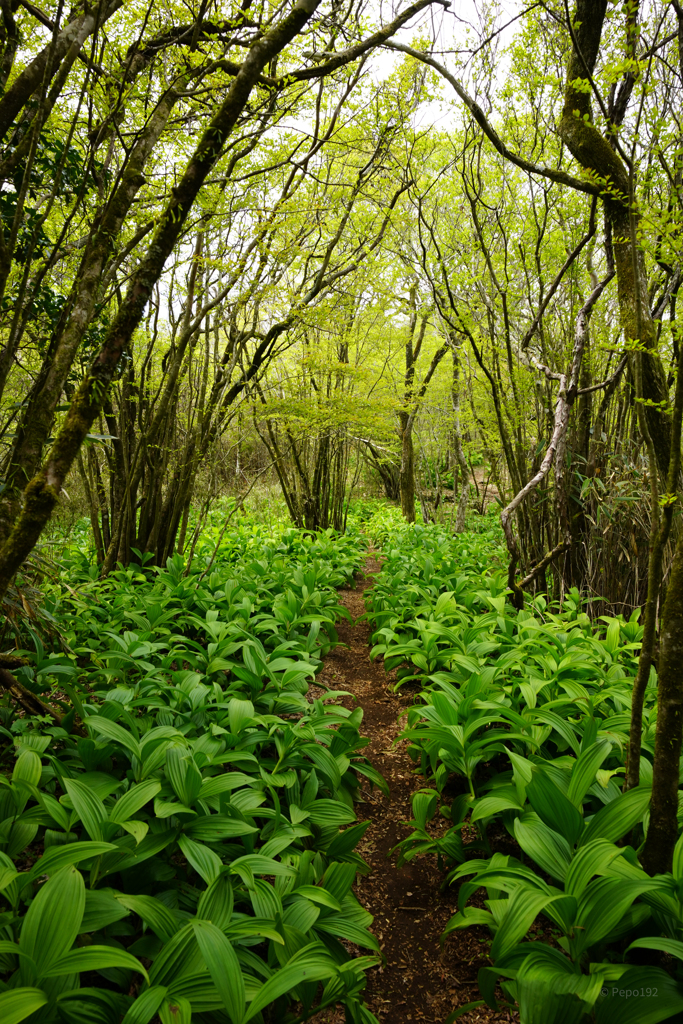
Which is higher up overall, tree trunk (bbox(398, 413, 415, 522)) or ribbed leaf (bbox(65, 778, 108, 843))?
tree trunk (bbox(398, 413, 415, 522))

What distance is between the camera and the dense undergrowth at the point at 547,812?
3.95 feet

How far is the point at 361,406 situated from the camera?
6.60m

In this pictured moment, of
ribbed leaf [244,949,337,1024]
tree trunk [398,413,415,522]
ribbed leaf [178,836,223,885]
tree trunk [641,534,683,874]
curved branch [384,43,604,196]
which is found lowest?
ribbed leaf [244,949,337,1024]

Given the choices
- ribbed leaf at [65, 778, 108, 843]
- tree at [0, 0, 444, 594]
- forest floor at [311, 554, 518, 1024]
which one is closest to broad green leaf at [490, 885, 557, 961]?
forest floor at [311, 554, 518, 1024]

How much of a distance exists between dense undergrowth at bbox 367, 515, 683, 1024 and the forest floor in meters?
0.09

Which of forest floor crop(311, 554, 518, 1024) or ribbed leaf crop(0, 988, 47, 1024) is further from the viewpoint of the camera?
forest floor crop(311, 554, 518, 1024)

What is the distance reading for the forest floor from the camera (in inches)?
59.6

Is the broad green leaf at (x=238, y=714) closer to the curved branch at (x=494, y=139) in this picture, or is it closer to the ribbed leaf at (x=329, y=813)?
the ribbed leaf at (x=329, y=813)

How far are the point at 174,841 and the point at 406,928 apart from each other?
0.86m

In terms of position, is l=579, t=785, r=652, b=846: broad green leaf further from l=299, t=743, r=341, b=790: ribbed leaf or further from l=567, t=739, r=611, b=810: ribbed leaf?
l=299, t=743, r=341, b=790: ribbed leaf

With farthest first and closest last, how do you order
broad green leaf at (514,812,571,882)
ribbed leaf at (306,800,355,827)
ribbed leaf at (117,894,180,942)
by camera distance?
ribbed leaf at (306,800,355,827) → broad green leaf at (514,812,571,882) → ribbed leaf at (117,894,180,942)

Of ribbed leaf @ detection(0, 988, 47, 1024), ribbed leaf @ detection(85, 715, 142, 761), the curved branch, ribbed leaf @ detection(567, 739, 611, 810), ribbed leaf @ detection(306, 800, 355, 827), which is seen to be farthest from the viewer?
the curved branch

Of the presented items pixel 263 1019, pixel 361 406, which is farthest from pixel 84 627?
pixel 361 406

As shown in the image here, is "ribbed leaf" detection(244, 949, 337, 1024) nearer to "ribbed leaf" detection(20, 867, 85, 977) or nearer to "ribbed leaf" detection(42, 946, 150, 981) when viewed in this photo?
"ribbed leaf" detection(42, 946, 150, 981)
